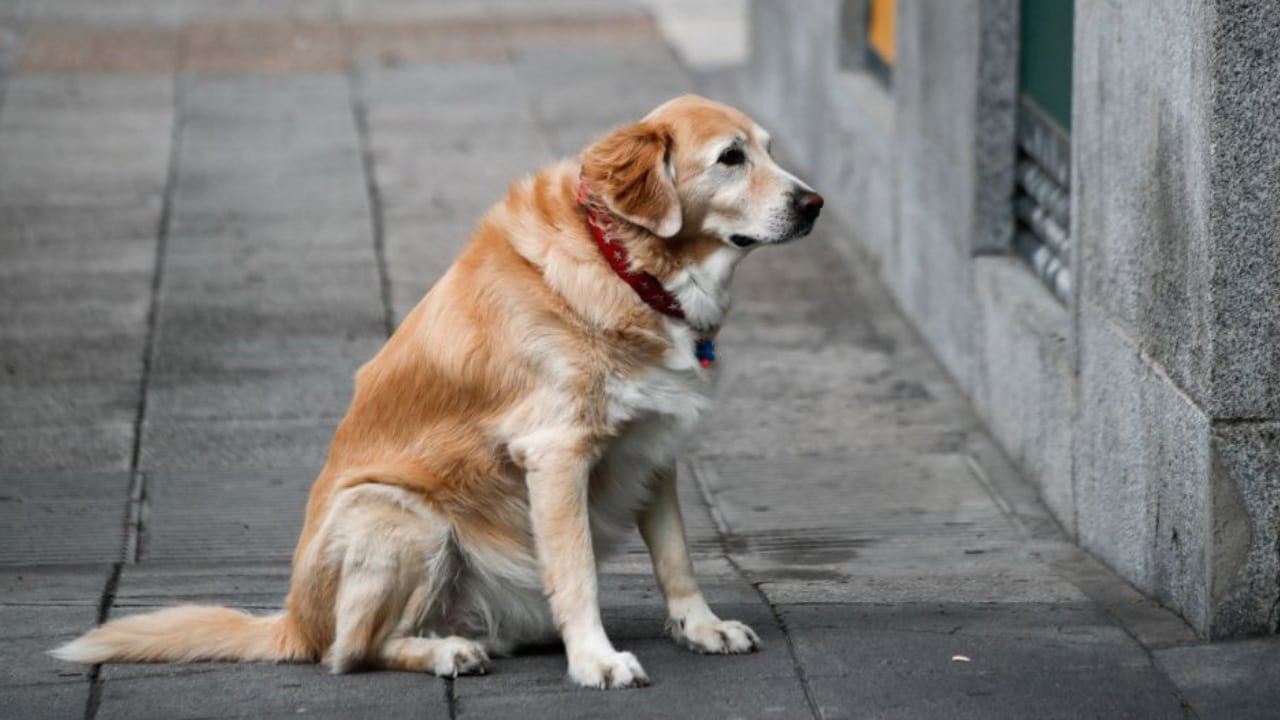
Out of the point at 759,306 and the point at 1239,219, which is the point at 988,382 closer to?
the point at 759,306

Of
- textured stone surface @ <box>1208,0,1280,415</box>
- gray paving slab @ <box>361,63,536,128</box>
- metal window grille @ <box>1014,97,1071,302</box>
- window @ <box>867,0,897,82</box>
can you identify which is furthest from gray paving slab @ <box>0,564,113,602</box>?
gray paving slab @ <box>361,63,536,128</box>

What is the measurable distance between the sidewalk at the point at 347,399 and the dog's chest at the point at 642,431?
43 centimetres

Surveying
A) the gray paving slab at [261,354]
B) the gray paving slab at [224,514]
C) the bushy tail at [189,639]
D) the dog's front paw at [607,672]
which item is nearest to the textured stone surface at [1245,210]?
the dog's front paw at [607,672]

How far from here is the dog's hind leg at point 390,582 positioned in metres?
5.36

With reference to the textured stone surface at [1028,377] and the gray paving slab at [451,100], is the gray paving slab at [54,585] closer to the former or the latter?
the textured stone surface at [1028,377]

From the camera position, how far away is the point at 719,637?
18.2 ft

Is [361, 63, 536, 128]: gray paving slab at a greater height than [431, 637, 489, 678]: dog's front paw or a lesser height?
lesser

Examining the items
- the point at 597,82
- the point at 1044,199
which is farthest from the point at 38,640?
the point at 597,82

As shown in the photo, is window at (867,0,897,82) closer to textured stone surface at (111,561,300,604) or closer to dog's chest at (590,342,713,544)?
textured stone surface at (111,561,300,604)

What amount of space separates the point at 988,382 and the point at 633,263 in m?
3.38

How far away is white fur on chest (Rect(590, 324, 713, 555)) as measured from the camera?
5371 millimetres

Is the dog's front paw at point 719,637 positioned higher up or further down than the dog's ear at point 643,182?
further down

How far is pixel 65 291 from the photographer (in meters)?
10.1

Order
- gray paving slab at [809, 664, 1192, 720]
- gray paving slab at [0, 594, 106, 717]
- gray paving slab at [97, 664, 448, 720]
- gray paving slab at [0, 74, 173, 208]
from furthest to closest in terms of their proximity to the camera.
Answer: gray paving slab at [0, 74, 173, 208] < gray paving slab at [0, 594, 106, 717] < gray paving slab at [97, 664, 448, 720] < gray paving slab at [809, 664, 1192, 720]
